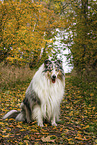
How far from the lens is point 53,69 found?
14.2ft

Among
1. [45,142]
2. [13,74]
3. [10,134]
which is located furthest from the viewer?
[13,74]

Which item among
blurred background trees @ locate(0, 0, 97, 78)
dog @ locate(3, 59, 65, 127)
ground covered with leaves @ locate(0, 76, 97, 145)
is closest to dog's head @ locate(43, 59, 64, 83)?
dog @ locate(3, 59, 65, 127)

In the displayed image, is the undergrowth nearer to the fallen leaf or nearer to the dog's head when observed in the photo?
the dog's head

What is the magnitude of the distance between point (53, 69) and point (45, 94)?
64cm

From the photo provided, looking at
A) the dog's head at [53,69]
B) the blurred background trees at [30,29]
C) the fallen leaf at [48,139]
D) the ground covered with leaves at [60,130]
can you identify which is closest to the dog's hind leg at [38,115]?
the ground covered with leaves at [60,130]

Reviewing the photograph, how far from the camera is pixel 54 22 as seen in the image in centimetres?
1548

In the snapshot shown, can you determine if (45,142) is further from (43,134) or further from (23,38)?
(23,38)

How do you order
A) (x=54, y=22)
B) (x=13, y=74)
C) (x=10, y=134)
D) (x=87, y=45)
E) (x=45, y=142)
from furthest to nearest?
(x=54, y=22), (x=13, y=74), (x=87, y=45), (x=10, y=134), (x=45, y=142)

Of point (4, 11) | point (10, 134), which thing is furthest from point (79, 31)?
point (10, 134)

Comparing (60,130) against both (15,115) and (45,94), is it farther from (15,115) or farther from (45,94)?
(15,115)

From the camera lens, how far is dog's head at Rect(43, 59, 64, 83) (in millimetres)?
4297

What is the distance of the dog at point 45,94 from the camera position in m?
4.33

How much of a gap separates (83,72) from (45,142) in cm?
803

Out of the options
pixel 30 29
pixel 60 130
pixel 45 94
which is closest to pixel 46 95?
pixel 45 94
